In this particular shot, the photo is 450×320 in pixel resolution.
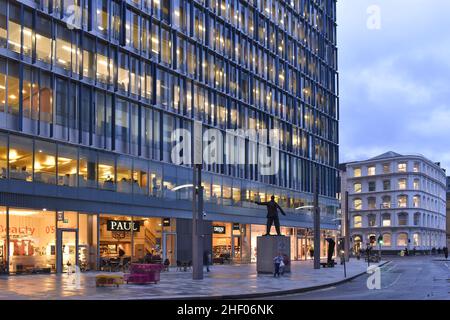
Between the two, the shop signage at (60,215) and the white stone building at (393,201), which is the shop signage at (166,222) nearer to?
the shop signage at (60,215)

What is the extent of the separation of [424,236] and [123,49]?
114864 millimetres

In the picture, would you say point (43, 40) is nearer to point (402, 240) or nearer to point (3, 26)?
point (3, 26)

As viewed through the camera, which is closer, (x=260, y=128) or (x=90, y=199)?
(x=90, y=199)

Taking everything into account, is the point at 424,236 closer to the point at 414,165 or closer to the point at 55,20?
the point at 414,165

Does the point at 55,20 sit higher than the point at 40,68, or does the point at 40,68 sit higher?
the point at 55,20

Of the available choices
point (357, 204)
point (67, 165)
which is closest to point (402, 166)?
point (357, 204)

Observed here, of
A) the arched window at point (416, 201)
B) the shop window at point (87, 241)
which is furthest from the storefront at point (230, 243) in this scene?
the arched window at point (416, 201)

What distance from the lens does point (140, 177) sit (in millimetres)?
54188

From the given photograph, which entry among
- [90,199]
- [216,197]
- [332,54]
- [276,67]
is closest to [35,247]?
[90,199]

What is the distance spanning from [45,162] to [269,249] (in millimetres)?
15390

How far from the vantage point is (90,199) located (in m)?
48.0

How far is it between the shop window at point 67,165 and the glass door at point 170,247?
1302 cm

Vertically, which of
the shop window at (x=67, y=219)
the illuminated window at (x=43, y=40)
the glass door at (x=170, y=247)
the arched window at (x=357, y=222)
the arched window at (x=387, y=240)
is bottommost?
the arched window at (x=387, y=240)

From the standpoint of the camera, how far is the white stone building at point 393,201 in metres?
148
